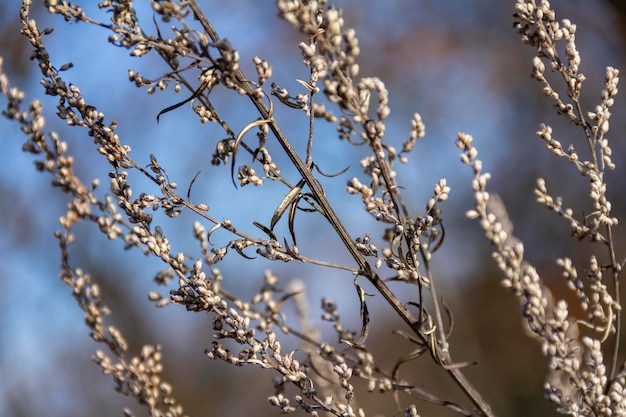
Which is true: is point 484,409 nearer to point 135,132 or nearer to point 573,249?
point 573,249

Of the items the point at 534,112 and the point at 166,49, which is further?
the point at 534,112

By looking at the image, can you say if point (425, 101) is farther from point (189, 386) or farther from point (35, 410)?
point (35, 410)

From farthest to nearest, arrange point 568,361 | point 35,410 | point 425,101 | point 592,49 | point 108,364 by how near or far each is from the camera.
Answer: point 425,101 < point 592,49 < point 35,410 < point 108,364 < point 568,361

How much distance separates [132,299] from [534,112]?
12.6 ft

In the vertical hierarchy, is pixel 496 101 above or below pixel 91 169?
above

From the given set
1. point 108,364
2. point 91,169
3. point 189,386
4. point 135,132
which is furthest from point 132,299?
point 108,364

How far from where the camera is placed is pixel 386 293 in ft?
2.15

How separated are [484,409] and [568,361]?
0.55 ft

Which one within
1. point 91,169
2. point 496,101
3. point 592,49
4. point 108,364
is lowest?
point 108,364

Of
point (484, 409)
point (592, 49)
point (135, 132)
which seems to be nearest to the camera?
point (484, 409)

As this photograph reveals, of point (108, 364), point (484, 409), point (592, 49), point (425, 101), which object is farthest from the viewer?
point (425, 101)

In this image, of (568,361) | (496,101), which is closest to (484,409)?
(568,361)

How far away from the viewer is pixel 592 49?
413cm

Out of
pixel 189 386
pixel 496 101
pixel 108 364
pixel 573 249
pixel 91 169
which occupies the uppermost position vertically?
pixel 496 101
